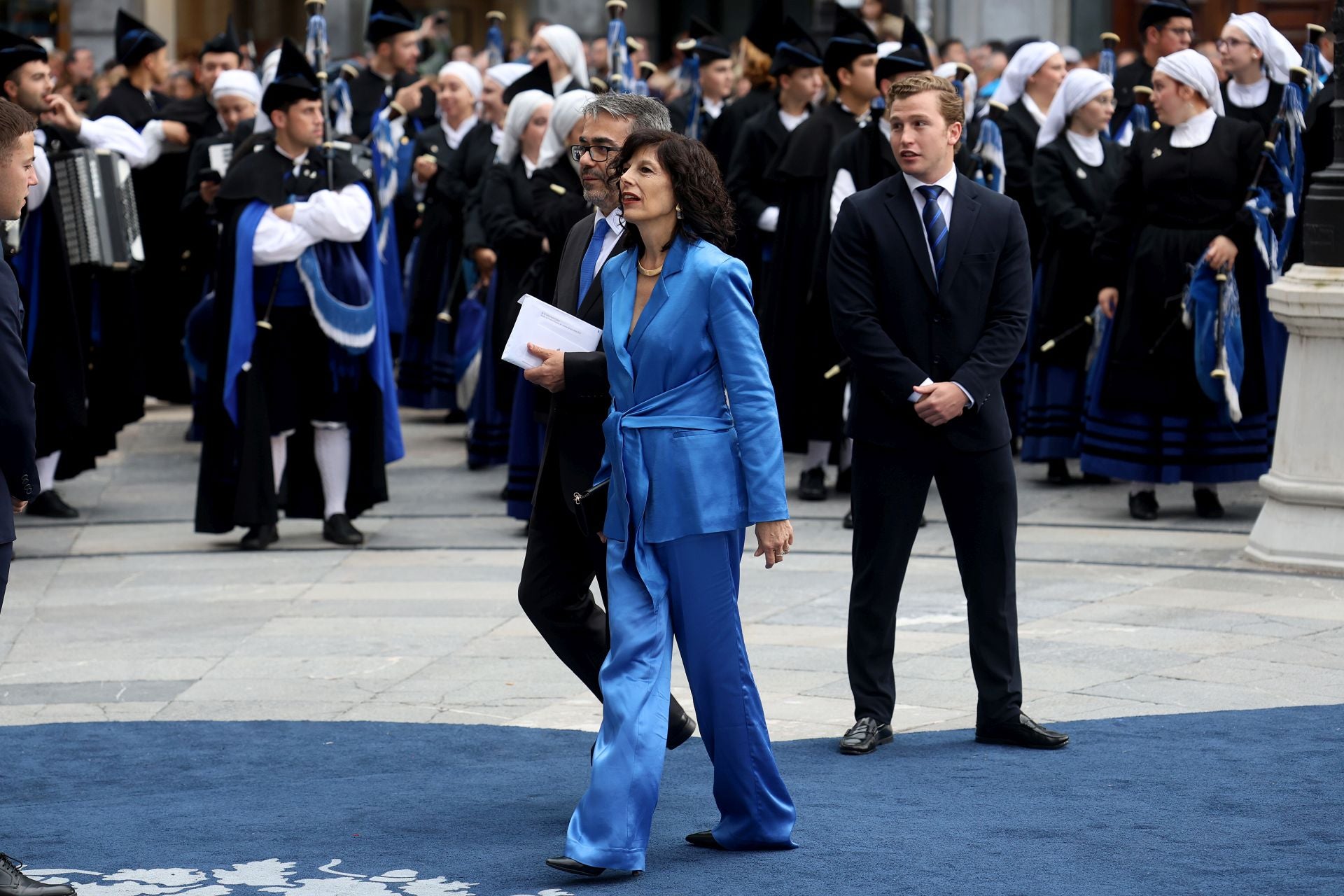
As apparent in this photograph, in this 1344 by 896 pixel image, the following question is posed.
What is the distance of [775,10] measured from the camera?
40.4 ft

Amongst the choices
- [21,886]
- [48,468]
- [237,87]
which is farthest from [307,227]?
[21,886]

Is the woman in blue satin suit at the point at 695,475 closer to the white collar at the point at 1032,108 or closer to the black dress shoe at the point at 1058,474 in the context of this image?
the black dress shoe at the point at 1058,474

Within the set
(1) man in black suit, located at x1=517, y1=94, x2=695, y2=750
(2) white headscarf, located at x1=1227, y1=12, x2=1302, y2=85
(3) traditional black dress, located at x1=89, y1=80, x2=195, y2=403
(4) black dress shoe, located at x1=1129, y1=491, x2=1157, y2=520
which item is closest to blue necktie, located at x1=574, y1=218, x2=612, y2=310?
(1) man in black suit, located at x1=517, y1=94, x2=695, y2=750

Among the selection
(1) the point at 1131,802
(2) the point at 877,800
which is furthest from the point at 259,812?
(1) the point at 1131,802

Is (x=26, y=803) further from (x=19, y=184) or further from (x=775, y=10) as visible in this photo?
(x=775, y=10)

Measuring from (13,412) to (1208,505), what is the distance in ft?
22.4

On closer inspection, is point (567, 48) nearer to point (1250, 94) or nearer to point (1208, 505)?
point (1250, 94)

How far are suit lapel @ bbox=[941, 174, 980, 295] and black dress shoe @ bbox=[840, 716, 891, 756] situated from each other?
1.25m

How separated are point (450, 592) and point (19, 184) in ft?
13.0

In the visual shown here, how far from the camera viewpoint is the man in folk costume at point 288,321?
31.2 feet

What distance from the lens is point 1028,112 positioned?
11797 mm

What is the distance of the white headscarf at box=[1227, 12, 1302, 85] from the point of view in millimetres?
10648

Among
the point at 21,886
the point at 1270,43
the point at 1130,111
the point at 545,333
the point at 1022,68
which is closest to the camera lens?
the point at 21,886

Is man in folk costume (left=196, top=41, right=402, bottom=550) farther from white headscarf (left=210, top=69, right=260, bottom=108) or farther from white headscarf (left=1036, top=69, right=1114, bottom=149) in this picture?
white headscarf (left=1036, top=69, right=1114, bottom=149)
